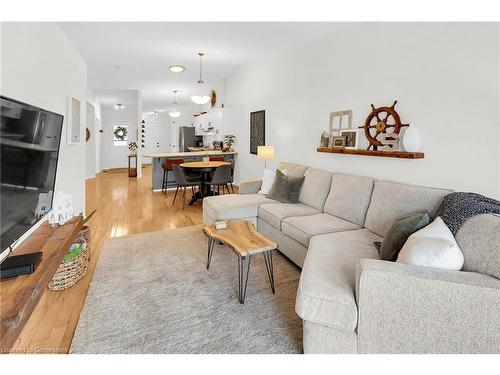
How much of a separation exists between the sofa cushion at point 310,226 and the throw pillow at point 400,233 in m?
0.74

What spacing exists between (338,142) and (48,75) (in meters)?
3.25

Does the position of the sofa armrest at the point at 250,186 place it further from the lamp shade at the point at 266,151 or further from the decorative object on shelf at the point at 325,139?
the decorative object on shelf at the point at 325,139

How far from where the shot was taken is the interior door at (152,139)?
13203 mm

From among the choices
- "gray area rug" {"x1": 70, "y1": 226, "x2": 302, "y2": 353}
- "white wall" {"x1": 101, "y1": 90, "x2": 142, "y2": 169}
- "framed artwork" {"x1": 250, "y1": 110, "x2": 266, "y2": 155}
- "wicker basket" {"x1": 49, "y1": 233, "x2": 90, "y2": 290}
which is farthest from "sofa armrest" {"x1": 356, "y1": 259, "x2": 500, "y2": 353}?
"white wall" {"x1": 101, "y1": 90, "x2": 142, "y2": 169}

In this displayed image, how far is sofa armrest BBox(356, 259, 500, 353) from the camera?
1.33 metres

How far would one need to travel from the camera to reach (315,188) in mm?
3578

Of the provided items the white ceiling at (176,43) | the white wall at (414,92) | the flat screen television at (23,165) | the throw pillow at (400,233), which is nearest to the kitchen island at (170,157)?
the white ceiling at (176,43)

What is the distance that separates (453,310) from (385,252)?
62 centimetres

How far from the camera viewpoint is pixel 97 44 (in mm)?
4449

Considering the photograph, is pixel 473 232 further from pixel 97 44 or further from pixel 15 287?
pixel 97 44

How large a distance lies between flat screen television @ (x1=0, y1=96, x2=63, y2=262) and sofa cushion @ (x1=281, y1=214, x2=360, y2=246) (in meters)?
2.05

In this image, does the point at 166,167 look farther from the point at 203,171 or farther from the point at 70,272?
the point at 70,272

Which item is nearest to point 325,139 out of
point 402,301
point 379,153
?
point 379,153

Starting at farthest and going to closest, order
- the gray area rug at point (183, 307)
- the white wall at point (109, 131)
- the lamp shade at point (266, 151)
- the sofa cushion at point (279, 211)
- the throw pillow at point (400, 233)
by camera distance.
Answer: the white wall at point (109, 131) → the lamp shade at point (266, 151) → the sofa cushion at point (279, 211) → the throw pillow at point (400, 233) → the gray area rug at point (183, 307)
